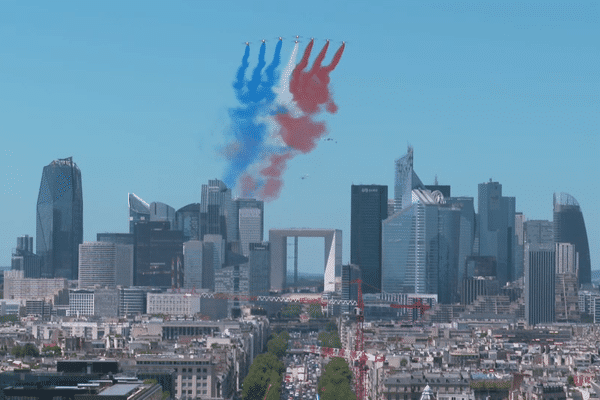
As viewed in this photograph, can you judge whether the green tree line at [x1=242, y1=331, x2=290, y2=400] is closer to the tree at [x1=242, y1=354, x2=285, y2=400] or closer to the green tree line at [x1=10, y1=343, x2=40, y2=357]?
the tree at [x1=242, y1=354, x2=285, y2=400]

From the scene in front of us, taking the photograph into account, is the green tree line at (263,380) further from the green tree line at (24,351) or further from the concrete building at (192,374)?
the green tree line at (24,351)

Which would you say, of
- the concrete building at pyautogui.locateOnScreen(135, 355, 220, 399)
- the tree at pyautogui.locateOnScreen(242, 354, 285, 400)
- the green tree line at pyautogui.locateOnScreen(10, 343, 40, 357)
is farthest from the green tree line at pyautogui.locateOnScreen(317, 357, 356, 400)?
the green tree line at pyautogui.locateOnScreen(10, 343, 40, 357)

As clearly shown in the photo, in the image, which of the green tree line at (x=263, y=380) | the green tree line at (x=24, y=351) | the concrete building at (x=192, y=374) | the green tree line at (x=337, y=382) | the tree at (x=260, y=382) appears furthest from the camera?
the green tree line at (x=24, y=351)

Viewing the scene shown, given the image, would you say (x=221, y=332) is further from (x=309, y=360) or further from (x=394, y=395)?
(x=394, y=395)

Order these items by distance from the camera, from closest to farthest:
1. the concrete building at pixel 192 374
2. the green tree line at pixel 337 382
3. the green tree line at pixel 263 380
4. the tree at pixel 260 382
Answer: the concrete building at pixel 192 374 < the green tree line at pixel 337 382 < the green tree line at pixel 263 380 < the tree at pixel 260 382

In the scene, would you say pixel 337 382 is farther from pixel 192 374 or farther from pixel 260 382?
pixel 192 374

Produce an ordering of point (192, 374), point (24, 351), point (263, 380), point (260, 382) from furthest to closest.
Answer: point (24, 351), point (263, 380), point (260, 382), point (192, 374)

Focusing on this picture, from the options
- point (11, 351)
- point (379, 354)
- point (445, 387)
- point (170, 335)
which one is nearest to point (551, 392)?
point (445, 387)

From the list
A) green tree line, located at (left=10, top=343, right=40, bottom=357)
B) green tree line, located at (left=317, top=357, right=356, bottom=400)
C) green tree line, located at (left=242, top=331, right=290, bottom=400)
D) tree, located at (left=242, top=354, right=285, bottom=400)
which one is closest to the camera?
green tree line, located at (left=317, top=357, right=356, bottom=400)

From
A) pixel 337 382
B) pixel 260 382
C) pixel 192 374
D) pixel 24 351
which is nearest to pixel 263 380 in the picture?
pixel 260 382

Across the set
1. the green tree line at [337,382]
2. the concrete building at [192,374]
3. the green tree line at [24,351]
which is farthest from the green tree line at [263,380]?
the green tree line at [24,351]

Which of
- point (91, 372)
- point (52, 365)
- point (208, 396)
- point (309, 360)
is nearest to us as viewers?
point (91, 372)
